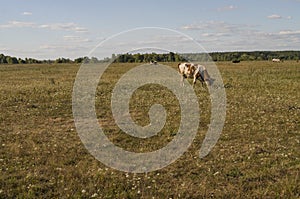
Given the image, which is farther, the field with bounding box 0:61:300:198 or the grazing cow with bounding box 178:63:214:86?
the grazing cow with bounding box 178:63:214:86

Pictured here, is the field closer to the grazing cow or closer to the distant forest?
the distant forest

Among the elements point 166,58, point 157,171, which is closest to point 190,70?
point 157,171

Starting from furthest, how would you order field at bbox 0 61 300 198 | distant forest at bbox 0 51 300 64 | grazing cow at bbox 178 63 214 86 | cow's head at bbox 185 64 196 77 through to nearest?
cow's head at bbox 185 64 196 77 < grazing cow at bbox 178 63 214 86 < distant forest at bbox 0 51 300 64 < field at bbox 0 61 300 198

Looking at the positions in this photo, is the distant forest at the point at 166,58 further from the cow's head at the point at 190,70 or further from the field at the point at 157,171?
the field at the point at 157,171

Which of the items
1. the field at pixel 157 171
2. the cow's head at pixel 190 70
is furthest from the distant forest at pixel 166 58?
the field at pixel 157 171

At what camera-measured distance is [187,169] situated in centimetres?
812

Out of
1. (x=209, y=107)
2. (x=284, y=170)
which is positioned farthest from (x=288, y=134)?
(x=209, y=107)

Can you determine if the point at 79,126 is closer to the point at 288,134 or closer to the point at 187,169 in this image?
the point at 187,169

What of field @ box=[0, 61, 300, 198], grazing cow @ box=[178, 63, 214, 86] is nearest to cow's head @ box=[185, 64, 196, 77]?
grazing cow @ box=[178, 63, 214, 86]

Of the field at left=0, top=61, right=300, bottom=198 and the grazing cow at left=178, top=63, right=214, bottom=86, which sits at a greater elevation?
the grazing cow at left=178, top=63, right=214, bottom=86

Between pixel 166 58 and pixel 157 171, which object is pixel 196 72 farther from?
pixel 166 58

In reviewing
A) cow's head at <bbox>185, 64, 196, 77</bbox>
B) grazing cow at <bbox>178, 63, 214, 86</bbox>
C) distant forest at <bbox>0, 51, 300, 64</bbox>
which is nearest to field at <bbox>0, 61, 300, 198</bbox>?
distant forest at <bbox>0, 51, 300, 64</bbox>

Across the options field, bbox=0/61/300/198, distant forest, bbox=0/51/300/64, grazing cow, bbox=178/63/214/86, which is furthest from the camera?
grazing cow, bbox=178/63/214/86

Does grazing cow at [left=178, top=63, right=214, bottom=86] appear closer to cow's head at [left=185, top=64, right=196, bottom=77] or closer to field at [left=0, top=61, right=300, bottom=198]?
cow's head at [left=185, top=64, right=196, bottom=77]
